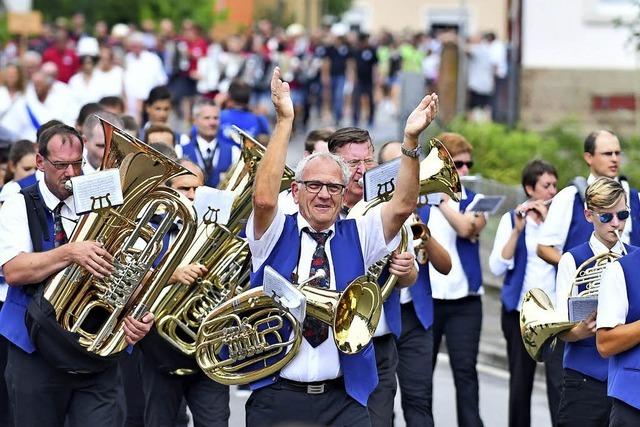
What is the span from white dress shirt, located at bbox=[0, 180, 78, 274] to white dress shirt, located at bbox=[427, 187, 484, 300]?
290 cm

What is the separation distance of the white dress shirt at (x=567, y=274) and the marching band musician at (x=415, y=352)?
4.77 ft

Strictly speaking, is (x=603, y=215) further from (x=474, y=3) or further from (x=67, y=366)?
(x=474, y=3)

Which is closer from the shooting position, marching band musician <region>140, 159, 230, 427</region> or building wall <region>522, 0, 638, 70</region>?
marching band musician <region>140, 159, 230, 427</region>

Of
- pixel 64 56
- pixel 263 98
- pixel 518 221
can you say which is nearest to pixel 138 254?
pixel 518 221

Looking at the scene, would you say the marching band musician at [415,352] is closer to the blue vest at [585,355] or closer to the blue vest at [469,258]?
the blue vest at [469,258]

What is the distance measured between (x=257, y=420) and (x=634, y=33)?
788cm

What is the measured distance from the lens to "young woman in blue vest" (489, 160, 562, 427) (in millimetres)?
9719

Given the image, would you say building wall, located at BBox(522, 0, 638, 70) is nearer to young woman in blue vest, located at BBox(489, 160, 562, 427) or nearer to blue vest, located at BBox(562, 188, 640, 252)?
young woman in blue vest, located at BBox(489, 160, 562, 427)

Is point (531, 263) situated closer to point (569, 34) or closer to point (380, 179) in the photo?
point (380, 179)

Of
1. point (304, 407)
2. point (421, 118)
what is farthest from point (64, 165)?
point (421, 118)

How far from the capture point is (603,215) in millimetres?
7676

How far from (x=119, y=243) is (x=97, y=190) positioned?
1.41 ft

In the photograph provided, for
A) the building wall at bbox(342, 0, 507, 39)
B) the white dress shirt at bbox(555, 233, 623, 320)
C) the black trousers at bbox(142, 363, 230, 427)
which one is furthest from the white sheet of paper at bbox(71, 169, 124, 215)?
the building wall at bbox(342, 0, 507, 39)

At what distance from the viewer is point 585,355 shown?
7.95 metres
